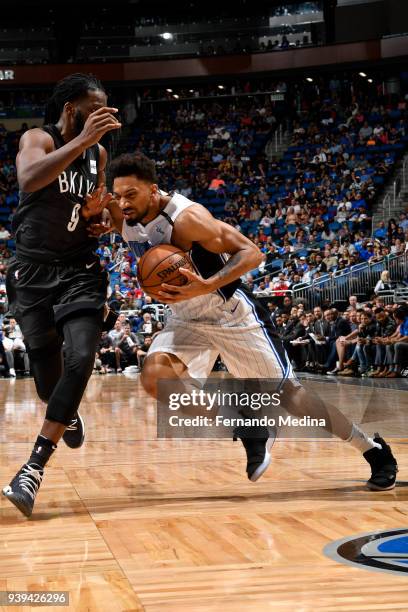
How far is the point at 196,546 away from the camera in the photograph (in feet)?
9.48

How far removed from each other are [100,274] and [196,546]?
152 cm

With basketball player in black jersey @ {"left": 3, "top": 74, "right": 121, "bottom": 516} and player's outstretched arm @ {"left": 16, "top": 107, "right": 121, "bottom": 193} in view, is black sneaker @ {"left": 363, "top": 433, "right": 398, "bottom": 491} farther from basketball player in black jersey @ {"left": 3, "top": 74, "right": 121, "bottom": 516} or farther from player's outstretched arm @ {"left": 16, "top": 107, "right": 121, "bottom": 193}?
player's outstretched arm @ {"left": 16, "top": 107, "right": 121, "bottom": 193}

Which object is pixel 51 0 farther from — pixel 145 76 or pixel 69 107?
pixel 69 107

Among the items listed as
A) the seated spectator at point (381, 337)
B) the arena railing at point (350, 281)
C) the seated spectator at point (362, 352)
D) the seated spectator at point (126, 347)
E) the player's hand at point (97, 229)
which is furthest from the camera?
the seated spectator at point (126, 347)

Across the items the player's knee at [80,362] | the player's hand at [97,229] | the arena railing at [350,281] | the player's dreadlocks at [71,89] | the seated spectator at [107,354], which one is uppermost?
the player's dreadlocks at [71,89]

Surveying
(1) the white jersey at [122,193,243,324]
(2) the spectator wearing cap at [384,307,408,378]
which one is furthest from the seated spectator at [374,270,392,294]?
(1) the white jersey at [122,193,243,324]

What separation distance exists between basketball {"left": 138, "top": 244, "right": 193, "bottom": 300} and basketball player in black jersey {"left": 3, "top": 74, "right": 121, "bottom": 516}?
21 cm

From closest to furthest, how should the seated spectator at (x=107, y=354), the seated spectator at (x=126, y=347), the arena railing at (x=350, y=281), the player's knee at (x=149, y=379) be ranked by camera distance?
the player's knee at (x=149, y=379) → the arena railing at (x=350, y=281) → the seated spectator at (x=126, y=347) → the seated spectator at (x=107, y=354)

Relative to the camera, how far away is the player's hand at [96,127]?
354 centimetres

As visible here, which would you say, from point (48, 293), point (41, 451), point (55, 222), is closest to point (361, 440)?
point (41, 451)

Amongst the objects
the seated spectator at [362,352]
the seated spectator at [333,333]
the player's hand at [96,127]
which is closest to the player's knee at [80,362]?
the player's hand at [96,127]

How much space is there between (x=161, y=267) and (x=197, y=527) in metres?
1.21

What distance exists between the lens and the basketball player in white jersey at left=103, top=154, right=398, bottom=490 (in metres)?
3.99

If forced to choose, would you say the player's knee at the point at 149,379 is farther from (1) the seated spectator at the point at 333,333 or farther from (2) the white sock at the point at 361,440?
(1) the seated spectator at the point at 333,333
